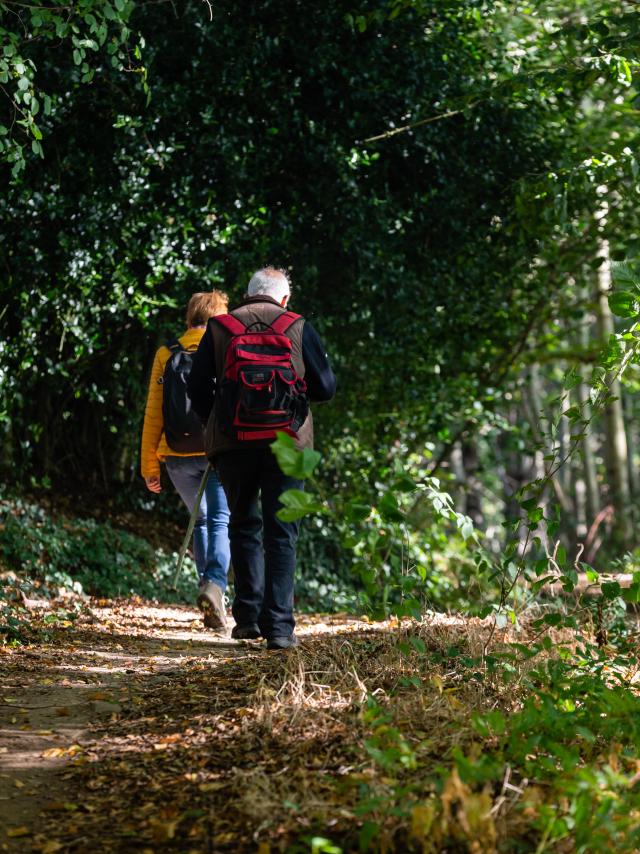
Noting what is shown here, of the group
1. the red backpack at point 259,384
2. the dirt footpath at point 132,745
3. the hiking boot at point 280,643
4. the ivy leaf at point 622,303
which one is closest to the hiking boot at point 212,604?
the dirt footpath at point 132,745

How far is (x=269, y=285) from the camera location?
213 inches

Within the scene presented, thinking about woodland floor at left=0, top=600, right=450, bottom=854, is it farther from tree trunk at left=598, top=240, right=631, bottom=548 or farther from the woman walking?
tree trunk at left=598, top=240, right=631, bottom=548

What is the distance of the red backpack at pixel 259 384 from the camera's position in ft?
16.4

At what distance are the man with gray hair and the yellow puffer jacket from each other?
100 centimetres

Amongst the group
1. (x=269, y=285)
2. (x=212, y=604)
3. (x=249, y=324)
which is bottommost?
(x=212, y=604)

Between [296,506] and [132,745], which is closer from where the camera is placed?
[296,506]

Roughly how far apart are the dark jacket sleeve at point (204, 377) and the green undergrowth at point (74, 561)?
249 centimetres

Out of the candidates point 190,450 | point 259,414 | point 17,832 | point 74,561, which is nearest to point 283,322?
point 259,414

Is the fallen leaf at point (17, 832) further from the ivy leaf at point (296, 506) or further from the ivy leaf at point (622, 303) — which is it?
the ivy leaf at point (622, 303)

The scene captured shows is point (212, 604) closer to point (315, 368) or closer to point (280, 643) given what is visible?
point (280, 643)

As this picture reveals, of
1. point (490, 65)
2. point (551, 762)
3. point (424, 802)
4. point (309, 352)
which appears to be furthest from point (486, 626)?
point (490, 65)

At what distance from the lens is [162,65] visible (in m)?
8.73

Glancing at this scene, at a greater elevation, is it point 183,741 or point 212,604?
point 212,604

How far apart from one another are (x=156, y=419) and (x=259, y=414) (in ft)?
5.86
